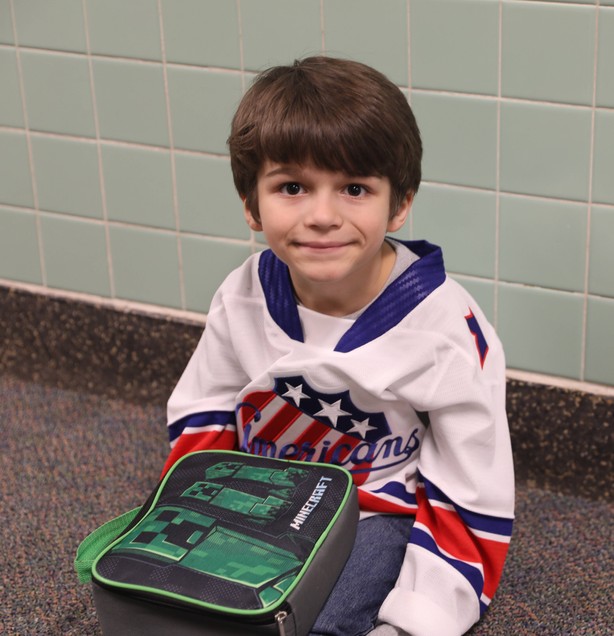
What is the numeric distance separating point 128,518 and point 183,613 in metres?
0.26

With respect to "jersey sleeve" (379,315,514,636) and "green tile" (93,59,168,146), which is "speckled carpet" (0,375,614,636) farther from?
"green tile" (93,59,168,146)

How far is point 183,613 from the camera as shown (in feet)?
4.38

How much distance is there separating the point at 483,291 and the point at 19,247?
3.01 feet

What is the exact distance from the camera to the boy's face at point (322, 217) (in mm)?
1402

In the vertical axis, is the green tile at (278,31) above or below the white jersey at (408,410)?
above

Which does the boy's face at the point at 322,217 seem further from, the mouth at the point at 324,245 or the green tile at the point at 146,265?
the green tile at the point at 146,265

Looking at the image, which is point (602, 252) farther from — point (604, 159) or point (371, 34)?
point (371, 34)

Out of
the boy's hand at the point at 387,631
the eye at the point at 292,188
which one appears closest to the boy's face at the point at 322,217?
the eye at the point at 292,188

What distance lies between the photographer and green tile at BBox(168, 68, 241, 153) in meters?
1.90

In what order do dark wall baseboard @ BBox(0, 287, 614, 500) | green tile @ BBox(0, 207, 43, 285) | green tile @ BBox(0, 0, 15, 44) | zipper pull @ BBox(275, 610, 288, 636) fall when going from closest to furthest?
zipper pull @ BBox(275, 610, 288, 636)
dark wall baseboard @ BBox(0, 287, 614, 500)
green tile @ BBox(0, 0, 15, 44)
green tile @ BBox(0, 207, 43, 285)

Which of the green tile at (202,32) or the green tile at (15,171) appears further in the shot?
the green tile at (15,171)

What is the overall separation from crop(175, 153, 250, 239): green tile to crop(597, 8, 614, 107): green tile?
63cm

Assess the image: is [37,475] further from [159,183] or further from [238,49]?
[238,49]

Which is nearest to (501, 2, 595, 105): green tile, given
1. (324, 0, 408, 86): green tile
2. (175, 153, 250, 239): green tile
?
(324, 0, 408, 86): green tile
